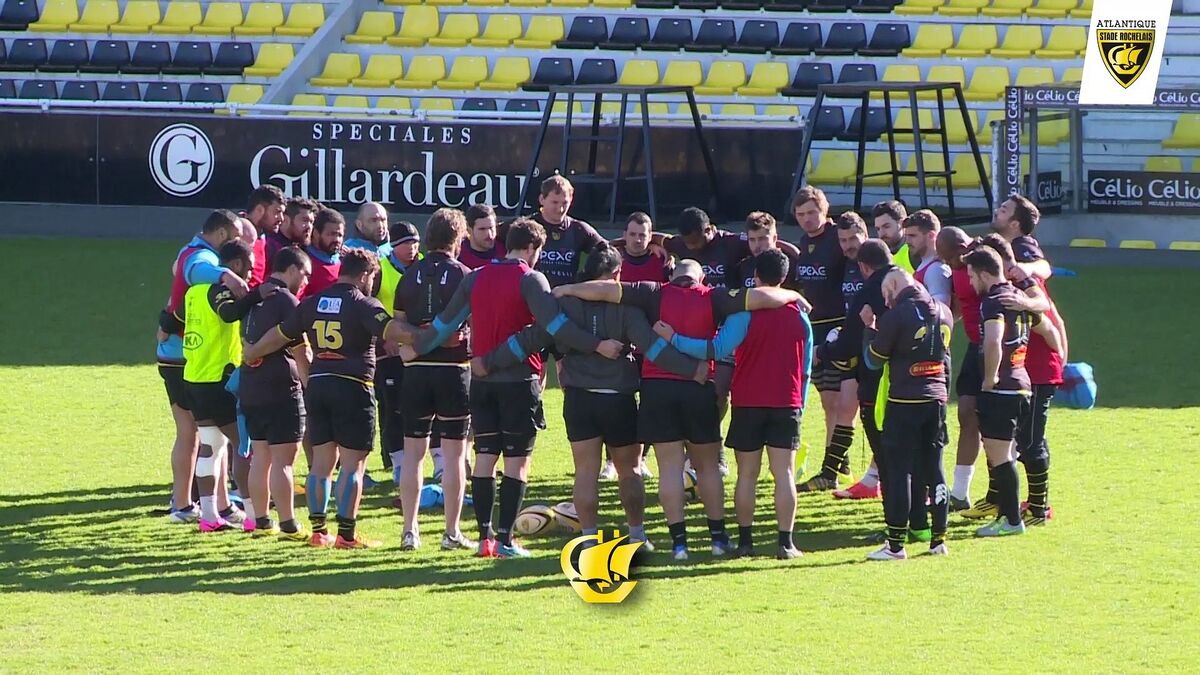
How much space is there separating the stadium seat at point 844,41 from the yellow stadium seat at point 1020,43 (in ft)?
5.99

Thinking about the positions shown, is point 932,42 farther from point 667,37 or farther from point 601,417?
point 601,417

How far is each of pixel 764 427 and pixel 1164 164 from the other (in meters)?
13.2

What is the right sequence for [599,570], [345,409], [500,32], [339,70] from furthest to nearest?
[500,32] < [339,70] < [345,409] < [599,570]

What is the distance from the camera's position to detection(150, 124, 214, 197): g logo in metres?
20.0

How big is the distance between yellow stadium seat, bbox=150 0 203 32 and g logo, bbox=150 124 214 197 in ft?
20.8

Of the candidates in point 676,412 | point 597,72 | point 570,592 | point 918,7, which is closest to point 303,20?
point 597,72

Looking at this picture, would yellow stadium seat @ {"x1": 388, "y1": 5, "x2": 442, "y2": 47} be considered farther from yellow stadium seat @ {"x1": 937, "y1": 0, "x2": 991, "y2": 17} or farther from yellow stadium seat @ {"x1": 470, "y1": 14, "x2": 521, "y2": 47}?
yellow stadium seat @ {"x1": 937, "y1": 0, "x2": 991, "y2": 17}

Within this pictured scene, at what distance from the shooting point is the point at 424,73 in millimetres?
24516

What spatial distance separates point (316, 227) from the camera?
9.59 m

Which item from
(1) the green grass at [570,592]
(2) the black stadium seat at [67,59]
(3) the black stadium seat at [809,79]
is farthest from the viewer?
(2) the black stadium seat at [67,59]

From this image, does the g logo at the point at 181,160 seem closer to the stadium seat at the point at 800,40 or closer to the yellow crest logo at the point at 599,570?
the stadium seat at the point at 800,40

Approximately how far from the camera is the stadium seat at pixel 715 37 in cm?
2400

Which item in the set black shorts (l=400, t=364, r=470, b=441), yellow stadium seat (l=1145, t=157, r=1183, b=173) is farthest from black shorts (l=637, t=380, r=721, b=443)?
yellow stadium seat (l=1145, t=157, r=1183, b=173)

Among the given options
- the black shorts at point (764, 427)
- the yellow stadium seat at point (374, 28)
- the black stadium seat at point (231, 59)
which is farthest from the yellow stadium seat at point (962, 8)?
the black shorts at point (764, 427)
